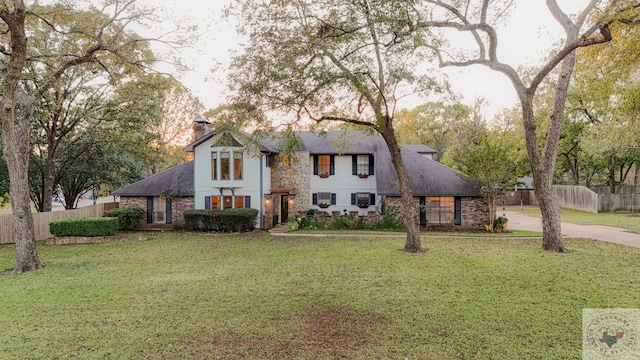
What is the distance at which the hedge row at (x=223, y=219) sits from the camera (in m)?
19.2

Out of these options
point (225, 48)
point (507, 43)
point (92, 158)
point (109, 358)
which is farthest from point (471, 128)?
point (109, 358)

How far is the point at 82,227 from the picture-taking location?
16.5 meters

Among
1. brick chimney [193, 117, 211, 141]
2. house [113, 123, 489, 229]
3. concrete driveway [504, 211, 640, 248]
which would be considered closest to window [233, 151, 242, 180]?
house [113, 123, 489, 229]

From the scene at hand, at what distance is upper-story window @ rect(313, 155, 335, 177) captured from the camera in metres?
22.5

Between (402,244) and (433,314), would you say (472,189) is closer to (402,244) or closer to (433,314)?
(402,244)

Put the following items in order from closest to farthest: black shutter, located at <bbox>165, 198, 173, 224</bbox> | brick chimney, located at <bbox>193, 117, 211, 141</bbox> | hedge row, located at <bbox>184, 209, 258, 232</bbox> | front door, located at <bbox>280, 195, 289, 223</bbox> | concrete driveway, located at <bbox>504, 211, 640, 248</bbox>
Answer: concrete driveway, located at <bbox>504, 211, 640, 248</bbox> → hedge row, located at <bbox>184, 209, 258, 232</bbox> → black shutter, located at <bbox>165, 198, 173, 224</bbox> → brick chimney, located at <bbox>193, 117, 211, 141</bbox> → front door, located at <bbox>280, 195, 289, 223</bbox>

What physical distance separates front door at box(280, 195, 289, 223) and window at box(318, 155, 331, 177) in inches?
124

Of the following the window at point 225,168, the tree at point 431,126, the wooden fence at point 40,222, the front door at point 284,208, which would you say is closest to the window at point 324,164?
the front door at point 284,208

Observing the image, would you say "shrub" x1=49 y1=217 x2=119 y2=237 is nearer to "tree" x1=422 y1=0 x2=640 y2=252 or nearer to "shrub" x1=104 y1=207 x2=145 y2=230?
"shrub" x1=104 y1=207 x2=145 y2=230

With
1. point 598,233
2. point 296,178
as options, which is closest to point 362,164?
point 296,178

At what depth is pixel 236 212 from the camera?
63.4ft

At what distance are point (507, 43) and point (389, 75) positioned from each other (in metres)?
5.48

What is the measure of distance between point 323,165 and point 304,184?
1.75m

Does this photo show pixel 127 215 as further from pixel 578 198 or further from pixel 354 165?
pixel 578 198
